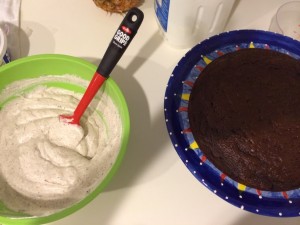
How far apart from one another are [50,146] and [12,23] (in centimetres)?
35

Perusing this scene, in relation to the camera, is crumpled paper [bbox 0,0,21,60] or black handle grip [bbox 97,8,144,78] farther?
crumpled paper [bbox 0,0,21,60]

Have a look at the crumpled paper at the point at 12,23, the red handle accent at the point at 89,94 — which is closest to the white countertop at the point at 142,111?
the crumpled paper at the point at 12,23

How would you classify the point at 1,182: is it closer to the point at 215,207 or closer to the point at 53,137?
the point at 53,137

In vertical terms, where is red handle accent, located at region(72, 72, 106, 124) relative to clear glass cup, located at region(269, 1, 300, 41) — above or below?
below

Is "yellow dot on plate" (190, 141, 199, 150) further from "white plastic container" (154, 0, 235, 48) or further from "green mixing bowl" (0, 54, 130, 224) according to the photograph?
"white plastic container" (154, 0, 235, 48)

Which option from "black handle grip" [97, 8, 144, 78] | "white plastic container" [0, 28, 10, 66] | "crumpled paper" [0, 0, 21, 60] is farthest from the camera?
"crumpled paper" [0, 0, 21, 60]

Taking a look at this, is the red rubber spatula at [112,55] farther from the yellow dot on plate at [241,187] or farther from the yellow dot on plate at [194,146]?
the yellow dot on plate at [241,187]

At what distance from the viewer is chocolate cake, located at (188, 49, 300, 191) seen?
0.65 m

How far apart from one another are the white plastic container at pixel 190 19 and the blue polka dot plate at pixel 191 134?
4 cm

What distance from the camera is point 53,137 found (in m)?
0.71

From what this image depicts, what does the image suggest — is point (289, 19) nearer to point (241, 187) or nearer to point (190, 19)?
point (190, 19)

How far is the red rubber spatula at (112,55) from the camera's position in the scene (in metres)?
0.62

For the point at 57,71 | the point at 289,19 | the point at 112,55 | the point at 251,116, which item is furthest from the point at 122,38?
the point at 289,19

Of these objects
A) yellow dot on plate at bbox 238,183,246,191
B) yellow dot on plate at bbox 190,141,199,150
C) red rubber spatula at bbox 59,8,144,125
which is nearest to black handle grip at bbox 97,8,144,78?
red rubber spatula at bbox 59,8,144,125
